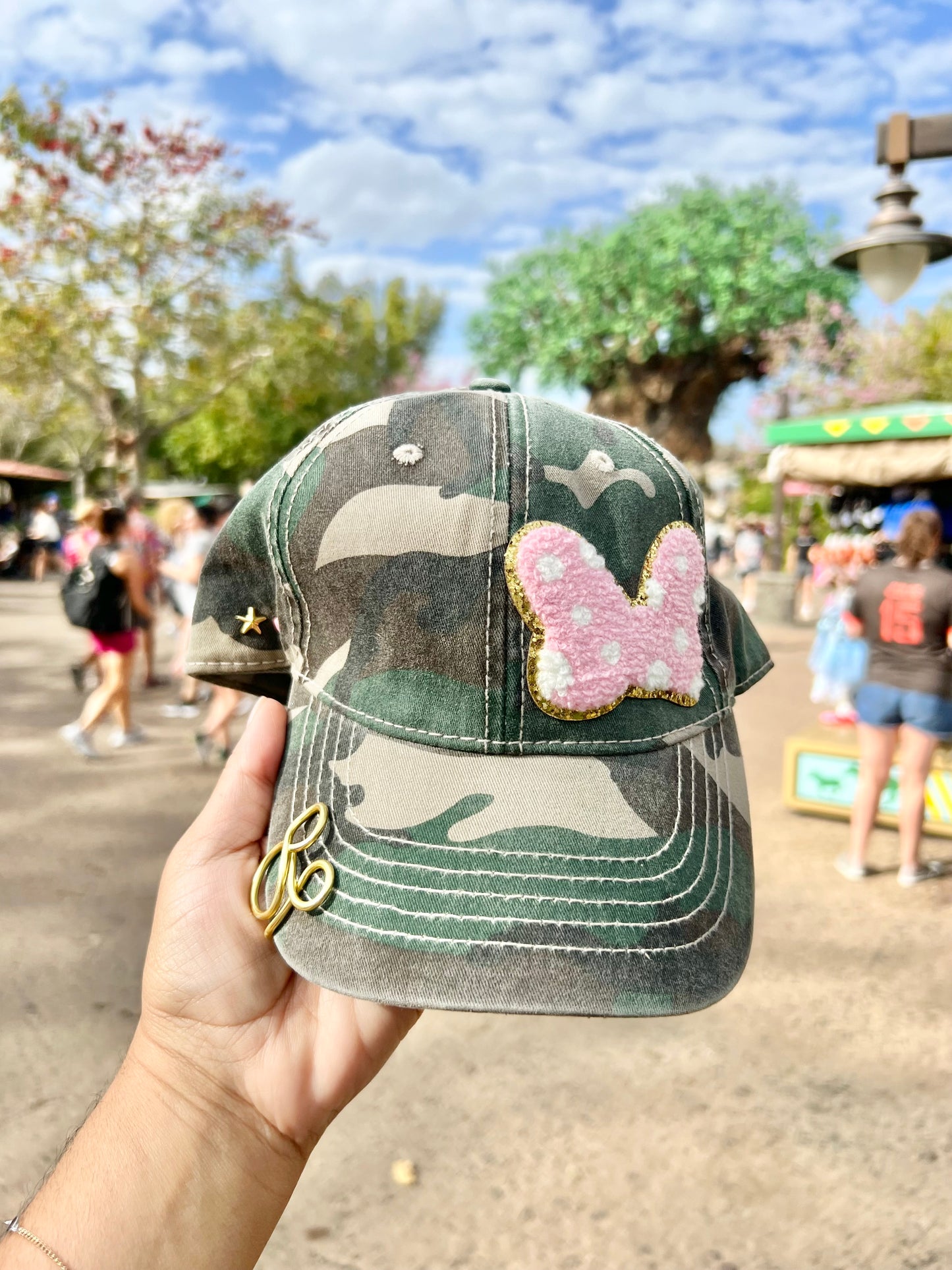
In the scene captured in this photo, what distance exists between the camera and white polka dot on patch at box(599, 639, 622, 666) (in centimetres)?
121

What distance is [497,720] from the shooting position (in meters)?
1.18

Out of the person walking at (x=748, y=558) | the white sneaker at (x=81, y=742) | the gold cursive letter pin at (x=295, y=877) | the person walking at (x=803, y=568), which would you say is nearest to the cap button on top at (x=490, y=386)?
the gold cursive letter pin at (x=295, y=877)

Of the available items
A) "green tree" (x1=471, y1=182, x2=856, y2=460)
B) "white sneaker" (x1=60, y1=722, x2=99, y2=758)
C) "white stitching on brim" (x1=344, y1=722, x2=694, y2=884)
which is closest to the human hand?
"white stitching on brim" (x1=344, y1=722, x2=694, y2=884)

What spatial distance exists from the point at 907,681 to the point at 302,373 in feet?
51.9

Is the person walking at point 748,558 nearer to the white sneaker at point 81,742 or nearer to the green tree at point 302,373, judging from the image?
the green tree at point 302,373

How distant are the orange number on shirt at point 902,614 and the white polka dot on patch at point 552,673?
11.3ft

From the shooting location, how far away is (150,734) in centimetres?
634

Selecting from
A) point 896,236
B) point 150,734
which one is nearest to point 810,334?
point 896,236

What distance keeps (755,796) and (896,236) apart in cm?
327

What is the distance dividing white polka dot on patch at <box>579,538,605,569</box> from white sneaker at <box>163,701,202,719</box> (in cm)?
614

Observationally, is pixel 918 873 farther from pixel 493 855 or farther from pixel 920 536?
pixel 493 855

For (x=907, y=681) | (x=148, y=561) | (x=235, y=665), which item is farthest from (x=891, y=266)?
(x=148, y=561)

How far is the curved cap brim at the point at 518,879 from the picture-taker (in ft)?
3.31

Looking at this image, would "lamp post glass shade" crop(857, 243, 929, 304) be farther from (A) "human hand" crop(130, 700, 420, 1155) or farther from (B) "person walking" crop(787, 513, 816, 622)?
(B) "person walking" crop(787, 513, 816, 622)
